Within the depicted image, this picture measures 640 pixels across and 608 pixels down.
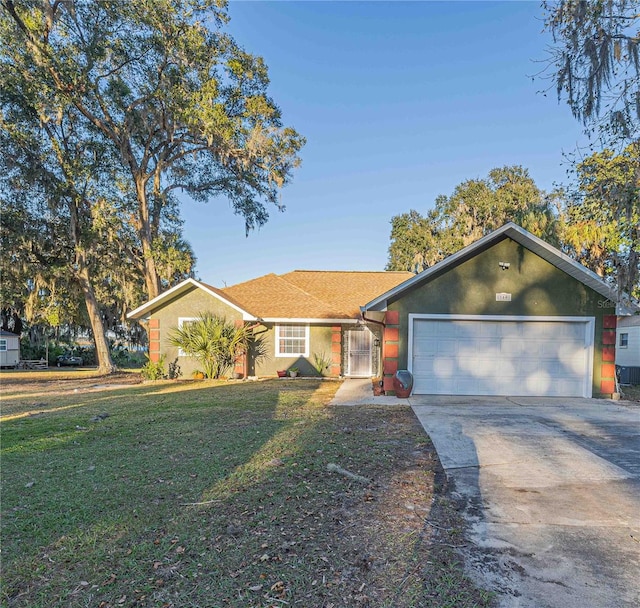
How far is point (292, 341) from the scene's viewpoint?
16312 mm

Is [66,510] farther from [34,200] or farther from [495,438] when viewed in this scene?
[34,200]

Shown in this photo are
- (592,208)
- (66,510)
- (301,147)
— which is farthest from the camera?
(301,147)

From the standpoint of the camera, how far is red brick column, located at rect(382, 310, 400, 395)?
10.9 metres

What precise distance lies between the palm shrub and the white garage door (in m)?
7.04

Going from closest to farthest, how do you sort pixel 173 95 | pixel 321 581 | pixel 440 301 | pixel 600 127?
1. pixel 321 581
2. pixel 600 127
3. pixel 440 301
4. pixel 173 95

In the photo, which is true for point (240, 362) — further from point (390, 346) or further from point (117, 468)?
point (117, 468)

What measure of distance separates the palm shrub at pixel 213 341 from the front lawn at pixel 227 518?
24.2 feet

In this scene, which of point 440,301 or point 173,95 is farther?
point 173,95

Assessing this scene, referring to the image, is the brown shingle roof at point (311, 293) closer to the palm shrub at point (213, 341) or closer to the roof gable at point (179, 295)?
the roof gable at point (179, 295)

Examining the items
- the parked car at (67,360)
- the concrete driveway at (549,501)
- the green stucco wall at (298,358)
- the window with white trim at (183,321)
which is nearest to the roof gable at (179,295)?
the window with white trim at (183,321)

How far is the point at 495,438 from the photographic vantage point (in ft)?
21.5

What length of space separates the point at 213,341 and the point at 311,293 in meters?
5.57

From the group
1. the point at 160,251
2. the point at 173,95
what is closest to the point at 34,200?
the point at 160,251

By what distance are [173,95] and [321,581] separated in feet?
57.7
